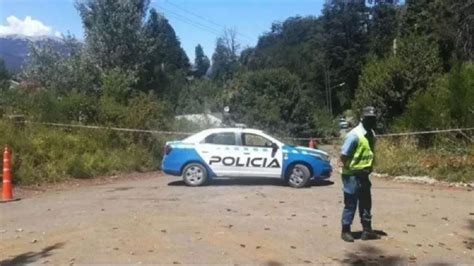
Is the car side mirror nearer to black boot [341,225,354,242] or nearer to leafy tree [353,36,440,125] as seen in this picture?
black boot [341,225,354,242]

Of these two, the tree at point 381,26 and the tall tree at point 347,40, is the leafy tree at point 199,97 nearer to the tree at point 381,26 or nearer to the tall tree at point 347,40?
the tree at point 381,26

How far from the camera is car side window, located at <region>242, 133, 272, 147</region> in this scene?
52.2ft

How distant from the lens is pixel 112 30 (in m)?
37.2

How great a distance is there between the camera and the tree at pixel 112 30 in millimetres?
37094

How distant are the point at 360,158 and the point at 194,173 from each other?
7.40 metres

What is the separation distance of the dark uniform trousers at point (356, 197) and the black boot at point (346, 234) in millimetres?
57

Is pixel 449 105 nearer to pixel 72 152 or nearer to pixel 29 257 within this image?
pixel 72 152

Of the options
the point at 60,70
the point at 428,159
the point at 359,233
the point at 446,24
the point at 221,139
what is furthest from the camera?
the point at 446,24

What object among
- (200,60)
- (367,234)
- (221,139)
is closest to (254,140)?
(221,139)

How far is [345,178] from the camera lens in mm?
9141

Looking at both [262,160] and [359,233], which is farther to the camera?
[262,160]

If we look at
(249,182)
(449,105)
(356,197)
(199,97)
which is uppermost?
(199,97)

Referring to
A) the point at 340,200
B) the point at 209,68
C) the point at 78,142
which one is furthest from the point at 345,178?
the point at 209,68

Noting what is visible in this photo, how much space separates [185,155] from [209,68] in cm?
13107
